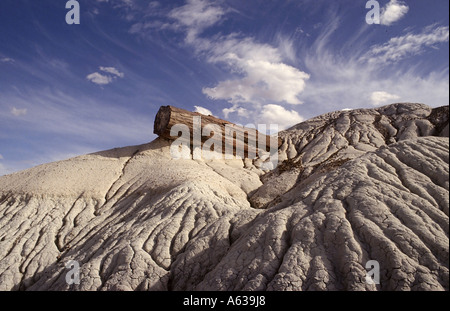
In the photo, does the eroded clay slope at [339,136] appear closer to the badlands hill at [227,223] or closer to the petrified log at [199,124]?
the badlands hill at [227,223]

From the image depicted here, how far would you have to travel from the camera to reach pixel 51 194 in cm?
1431

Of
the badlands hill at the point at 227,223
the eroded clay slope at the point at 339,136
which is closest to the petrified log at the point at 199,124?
the badlands hill at the point at 227,223

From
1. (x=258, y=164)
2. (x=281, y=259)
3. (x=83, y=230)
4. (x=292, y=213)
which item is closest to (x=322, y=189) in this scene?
(x=292, y=213)

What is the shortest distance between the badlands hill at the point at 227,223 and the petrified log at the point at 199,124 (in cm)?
159

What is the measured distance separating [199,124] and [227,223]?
1022 centimetres

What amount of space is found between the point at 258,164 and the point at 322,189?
1108cm

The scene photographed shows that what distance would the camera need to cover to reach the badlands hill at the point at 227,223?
551 cm

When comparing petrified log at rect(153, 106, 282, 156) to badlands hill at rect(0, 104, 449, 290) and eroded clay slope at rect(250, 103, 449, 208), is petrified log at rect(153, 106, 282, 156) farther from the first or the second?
eroded clay slope at rect(250, 103, 449, 208)

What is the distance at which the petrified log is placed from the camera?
17203mm

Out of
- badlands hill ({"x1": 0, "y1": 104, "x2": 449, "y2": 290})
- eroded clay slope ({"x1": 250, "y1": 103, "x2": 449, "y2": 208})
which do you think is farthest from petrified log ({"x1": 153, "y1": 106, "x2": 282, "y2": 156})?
eroded clay slope ({"x1": 250, "y1": 103, "x2": 449, "y2": 208})

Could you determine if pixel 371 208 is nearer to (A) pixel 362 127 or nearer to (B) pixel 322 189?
(B) pixel 322 189

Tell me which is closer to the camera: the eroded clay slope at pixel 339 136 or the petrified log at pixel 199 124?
the eroded clay slope at pixel 339 136

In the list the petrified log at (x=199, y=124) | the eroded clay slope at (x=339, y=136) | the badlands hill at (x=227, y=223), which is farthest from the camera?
the petrified log at (x=199, y=124)

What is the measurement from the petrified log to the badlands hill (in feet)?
5.21
